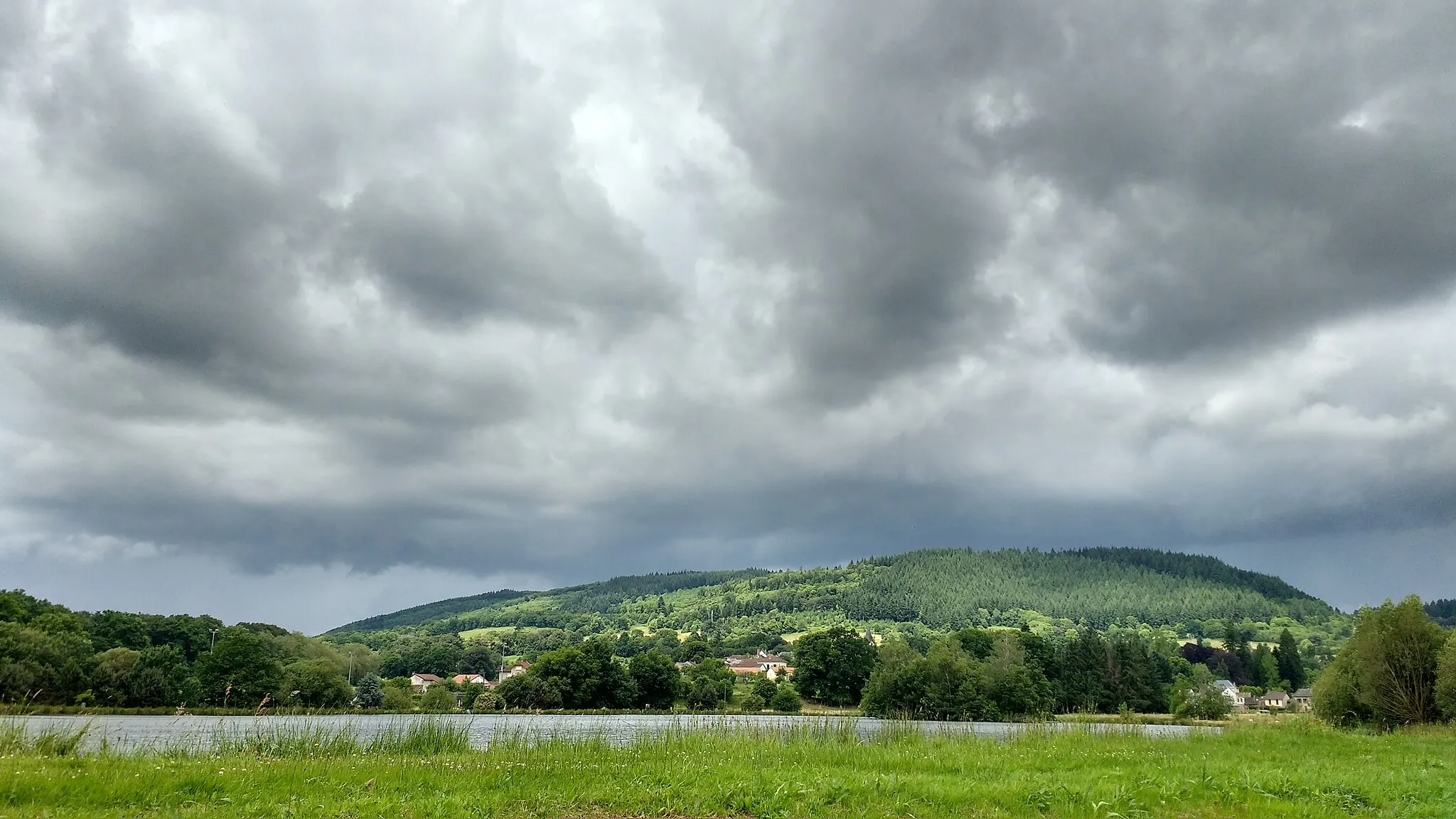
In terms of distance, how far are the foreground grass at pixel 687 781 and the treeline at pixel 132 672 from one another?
49311 mm

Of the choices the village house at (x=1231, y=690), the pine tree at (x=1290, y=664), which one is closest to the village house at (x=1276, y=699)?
the village house at (x=1231, y=690)

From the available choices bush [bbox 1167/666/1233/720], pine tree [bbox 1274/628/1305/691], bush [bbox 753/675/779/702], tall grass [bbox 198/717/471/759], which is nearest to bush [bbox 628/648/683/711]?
bush [bbox 753/675/779/702]

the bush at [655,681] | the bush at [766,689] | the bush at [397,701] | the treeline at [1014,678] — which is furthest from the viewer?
the bush at [766,689]

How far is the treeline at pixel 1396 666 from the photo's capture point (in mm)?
39219

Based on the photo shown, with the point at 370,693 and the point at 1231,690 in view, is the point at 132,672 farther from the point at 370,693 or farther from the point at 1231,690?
the point at 1231,690

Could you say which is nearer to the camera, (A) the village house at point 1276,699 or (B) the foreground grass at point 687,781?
(B) the foreground grass at point 687,781

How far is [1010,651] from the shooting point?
105m

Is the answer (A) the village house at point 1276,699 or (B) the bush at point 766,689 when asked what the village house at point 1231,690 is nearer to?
(A) the village house at point 1276,699

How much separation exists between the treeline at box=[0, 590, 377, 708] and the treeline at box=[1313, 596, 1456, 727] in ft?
218

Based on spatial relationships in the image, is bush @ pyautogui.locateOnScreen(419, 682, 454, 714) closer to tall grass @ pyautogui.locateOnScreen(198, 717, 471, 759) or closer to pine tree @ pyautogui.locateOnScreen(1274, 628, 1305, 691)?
tall grass @ pyautogui.locateOnScreen(198, 717, 471, 759)

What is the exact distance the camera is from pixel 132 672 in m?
74.5

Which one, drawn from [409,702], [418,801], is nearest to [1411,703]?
[418,801]

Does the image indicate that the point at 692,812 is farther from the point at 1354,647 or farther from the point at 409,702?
the point at 409,702

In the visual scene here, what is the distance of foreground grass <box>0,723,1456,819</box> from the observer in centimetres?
1164
